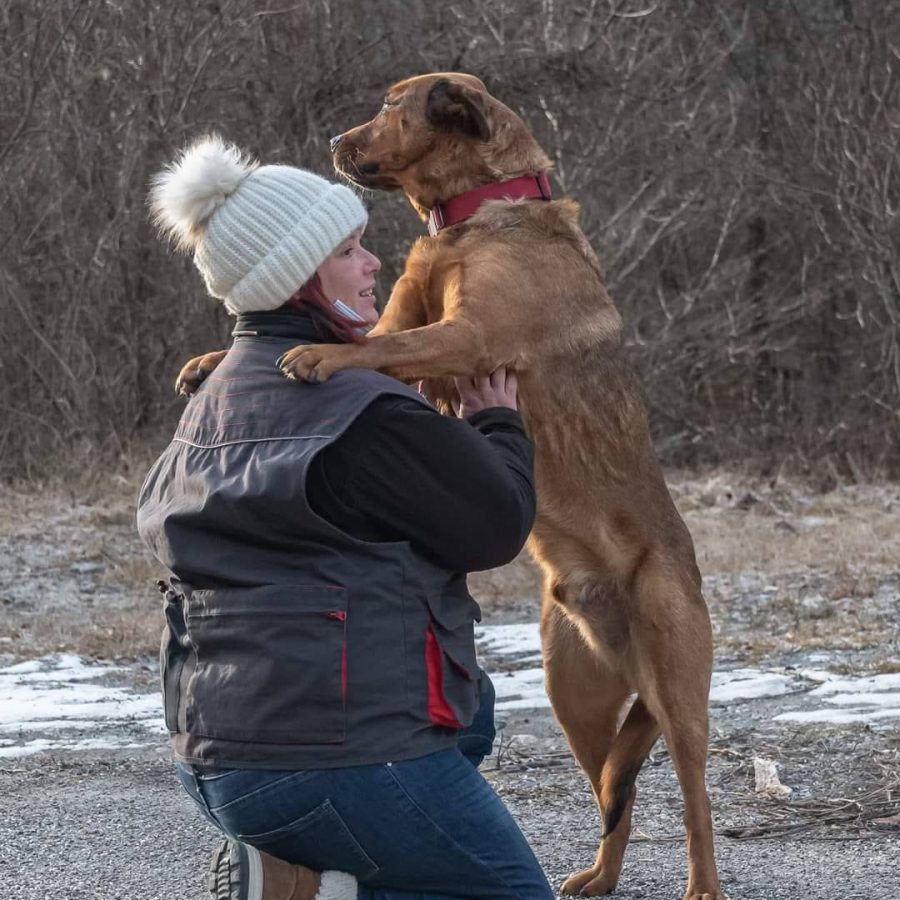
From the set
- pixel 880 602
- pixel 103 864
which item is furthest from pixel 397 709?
pixel 880 602

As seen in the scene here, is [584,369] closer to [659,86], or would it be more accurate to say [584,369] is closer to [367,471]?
[367,471]

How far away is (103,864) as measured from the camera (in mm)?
4590

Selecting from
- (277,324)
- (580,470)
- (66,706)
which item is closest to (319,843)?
(277,324)

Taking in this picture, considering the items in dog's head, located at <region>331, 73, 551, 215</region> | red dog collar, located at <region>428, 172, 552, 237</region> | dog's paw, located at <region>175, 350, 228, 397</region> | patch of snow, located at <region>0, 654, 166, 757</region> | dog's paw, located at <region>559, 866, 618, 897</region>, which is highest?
dog's head, located at <region>331, 73, 551, 215</region>

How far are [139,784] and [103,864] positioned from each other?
0.95 meters

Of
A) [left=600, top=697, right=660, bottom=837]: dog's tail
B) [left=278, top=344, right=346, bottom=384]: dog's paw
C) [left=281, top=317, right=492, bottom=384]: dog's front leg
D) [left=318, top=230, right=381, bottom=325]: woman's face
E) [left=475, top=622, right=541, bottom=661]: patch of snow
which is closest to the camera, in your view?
[left=278, top=344, right=346, bottom=384]: dog's paw

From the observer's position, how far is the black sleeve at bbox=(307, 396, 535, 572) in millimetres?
2854

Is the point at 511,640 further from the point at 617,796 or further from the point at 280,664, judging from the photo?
the point at 280,664

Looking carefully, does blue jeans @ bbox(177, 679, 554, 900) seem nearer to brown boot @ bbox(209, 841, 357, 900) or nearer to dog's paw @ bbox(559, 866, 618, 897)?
brown boot @ bbox(209, 841, 357, 900)

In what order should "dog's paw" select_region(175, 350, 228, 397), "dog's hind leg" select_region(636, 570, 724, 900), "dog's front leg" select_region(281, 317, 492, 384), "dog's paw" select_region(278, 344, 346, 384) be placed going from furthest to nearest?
1. "dog's hind leg" select_region(636, 570, 724, 900)
2. "dog's paw" select_region(175, 350, 228, 397)
3. "dog's front leg" select_region(281, 317, 492, 384)
4. "dog's paw" select_region(278, 344, 346, 384)

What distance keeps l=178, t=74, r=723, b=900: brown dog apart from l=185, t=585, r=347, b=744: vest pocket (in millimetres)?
1317

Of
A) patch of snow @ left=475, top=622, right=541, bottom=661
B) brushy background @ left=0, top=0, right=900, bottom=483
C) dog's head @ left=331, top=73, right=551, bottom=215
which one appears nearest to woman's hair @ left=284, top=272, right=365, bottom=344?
dog's head @ left=331, top=73, right=551, bottom=215

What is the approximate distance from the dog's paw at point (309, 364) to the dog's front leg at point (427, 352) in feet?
0.56

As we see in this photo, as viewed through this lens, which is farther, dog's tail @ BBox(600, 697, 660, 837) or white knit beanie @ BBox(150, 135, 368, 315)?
dog's tail @ BBox(600, 697, 660, 837)
